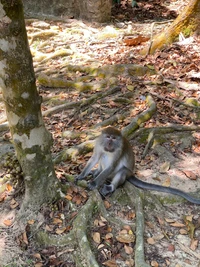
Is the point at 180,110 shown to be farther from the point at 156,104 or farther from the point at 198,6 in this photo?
the point at 198,6

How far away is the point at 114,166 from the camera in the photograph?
14.0 ft

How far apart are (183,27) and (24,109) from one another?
18.5 feet

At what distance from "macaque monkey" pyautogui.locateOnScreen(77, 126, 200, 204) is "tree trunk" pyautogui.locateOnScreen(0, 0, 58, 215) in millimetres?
645

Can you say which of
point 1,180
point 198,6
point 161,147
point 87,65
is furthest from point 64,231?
point 198,6

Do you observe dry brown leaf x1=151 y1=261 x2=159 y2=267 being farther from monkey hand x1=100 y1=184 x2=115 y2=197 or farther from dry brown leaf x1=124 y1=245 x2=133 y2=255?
monkey hand x1=100 y1=184 x2=115 y2=197

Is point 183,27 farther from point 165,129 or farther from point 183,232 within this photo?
point 183,232

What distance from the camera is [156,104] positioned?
599cm

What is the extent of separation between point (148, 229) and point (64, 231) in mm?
941

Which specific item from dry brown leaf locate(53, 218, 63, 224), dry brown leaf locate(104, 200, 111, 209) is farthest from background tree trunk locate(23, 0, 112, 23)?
dry brown leaf locate(53, 218, 63, 224)

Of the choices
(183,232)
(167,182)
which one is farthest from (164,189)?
(183,232)

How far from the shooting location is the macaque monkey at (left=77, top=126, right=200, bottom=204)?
414 cm

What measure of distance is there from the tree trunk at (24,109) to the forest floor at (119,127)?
30 centimetres

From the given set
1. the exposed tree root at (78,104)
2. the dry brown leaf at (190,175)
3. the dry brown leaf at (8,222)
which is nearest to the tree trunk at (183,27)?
the exposed tree root at (78,104)

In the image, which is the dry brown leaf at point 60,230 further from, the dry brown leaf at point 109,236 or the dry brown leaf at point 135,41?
the dry brown leaf at point 135,41
